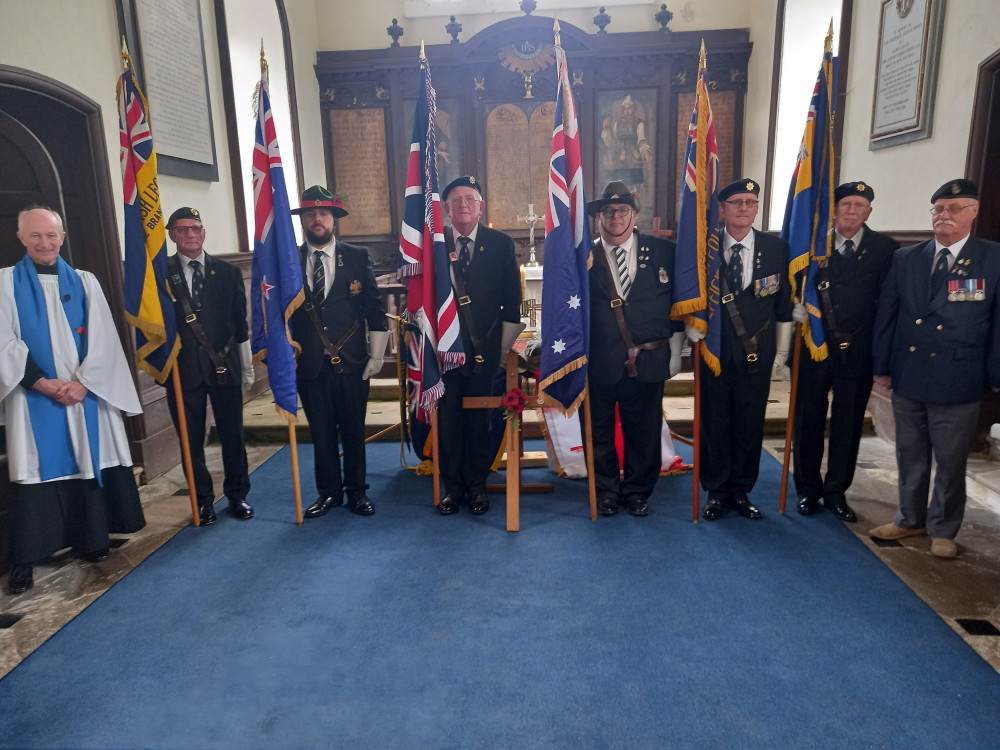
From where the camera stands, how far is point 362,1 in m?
7.77

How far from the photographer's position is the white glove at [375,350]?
11.1 feet

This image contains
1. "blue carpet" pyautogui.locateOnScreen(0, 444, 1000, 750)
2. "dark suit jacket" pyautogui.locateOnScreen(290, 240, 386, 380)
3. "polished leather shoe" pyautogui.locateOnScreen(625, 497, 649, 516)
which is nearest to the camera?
"blue carpet" pyautogui.locateOnScreen(0, 444, 1000, 750)

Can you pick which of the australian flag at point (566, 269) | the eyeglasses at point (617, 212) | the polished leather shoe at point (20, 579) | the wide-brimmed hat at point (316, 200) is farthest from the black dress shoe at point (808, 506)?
the polished leather shoe at point (20, 579)

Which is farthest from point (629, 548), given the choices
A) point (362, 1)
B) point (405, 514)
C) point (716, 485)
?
point (362, 1)

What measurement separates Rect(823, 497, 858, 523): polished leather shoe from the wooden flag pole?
321 centimetres

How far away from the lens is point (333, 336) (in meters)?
3.31

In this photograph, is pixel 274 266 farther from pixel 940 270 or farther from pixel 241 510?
pixel 940 270

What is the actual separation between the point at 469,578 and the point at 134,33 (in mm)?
3856

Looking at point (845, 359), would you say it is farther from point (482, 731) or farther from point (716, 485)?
point (482, 731)

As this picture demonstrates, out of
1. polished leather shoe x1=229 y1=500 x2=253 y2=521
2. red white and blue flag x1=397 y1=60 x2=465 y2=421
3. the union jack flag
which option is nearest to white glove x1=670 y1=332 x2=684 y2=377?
red white and blue flag x1=397 y1=60 x2=465 y2=421

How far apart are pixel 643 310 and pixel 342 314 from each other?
1482 millimetres

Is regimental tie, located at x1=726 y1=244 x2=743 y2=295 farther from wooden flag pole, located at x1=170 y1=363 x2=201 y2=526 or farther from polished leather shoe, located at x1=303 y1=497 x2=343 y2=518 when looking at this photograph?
wooden flag pole, located at x1=170 y1=363 x2=201 y2=526

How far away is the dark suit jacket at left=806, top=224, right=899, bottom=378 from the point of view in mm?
3039

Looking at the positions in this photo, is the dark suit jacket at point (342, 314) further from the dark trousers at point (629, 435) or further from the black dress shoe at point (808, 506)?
the black dress shoe at point (808, 506)
